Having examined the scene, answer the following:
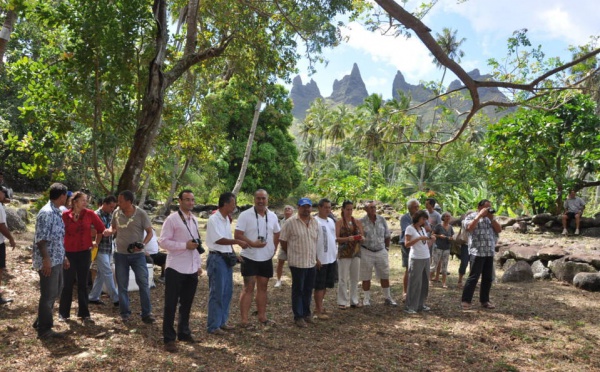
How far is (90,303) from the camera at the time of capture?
6656mm

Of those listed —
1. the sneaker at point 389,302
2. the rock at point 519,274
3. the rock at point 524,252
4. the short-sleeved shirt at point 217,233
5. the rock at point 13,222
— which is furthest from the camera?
the rock at point 13,222

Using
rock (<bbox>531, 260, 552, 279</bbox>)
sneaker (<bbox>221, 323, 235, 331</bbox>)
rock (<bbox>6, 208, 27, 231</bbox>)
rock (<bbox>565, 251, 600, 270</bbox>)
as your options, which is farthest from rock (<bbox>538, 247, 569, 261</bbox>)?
rock (<bbox>6, 208, 27, 231</bbox>)

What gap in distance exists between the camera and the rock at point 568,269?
30.7ft

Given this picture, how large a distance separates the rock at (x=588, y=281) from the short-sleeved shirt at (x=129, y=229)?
7788 millimetres

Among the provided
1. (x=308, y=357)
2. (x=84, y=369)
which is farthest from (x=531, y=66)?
(x=84, y=369)

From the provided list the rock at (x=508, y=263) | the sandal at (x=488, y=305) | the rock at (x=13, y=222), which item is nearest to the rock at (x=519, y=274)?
the rock at (x=508, y=263)

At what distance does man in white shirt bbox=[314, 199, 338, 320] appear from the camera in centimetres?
650

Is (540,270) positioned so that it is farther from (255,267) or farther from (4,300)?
(4,300)

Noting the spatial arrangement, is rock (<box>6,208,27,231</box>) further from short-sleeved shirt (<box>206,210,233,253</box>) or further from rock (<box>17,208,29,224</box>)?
short-sleeved shirt (<box>206,210,233,253</box>)

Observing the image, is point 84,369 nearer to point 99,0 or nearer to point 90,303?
point 90,303

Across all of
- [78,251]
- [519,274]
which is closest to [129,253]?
[78,251]

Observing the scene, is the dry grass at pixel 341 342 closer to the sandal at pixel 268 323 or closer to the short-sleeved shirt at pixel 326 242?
the sandal at pixel 268 323

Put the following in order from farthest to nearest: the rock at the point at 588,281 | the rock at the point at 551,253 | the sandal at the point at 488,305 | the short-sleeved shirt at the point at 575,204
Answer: the short-sleeved shirt at the point at 575,204
the rock at the point at 551,253
the rock at the point at 588,281
the sandal at the point at 488,305

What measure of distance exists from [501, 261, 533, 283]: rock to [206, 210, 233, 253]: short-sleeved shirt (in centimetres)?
687
